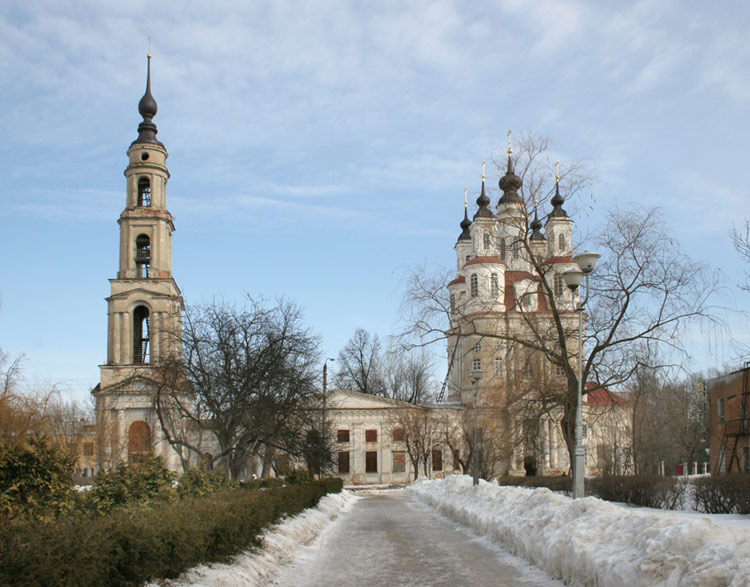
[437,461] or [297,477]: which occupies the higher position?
[297,477]

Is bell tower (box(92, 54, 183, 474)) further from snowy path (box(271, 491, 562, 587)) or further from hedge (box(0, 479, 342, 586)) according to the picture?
hedge (box(0, 479, 342, 586))

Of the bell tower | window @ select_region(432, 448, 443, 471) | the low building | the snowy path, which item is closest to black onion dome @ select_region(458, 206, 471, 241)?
window @ select_region(432, 448, 443, 471)

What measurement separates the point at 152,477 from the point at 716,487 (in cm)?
1374

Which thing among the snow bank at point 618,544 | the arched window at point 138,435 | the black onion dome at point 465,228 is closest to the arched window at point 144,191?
the arched window at point 138,435

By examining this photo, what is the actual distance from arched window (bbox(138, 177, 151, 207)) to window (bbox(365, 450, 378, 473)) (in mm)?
32066

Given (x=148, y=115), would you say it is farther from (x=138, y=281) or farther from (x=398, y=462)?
(x=398, y=462)

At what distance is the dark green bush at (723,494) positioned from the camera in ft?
62.0

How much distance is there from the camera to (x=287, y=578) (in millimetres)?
11859

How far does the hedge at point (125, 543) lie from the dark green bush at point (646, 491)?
44.8ft

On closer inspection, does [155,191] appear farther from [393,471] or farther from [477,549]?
[477,549]

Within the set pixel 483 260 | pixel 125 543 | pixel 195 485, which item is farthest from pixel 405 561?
pixel 483 260

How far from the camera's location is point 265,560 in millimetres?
12414

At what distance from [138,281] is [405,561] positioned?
4750 centimetres

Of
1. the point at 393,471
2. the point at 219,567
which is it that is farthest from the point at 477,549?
the point at 393,471
